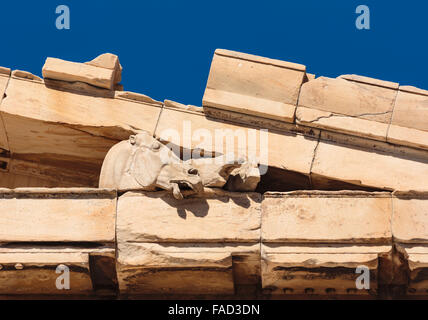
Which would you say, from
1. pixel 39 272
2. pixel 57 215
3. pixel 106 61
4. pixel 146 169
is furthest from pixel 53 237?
pixel 106 61

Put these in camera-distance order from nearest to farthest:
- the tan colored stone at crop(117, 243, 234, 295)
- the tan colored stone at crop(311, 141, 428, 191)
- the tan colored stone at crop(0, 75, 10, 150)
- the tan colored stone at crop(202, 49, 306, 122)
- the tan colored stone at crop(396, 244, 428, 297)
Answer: the tan colored stone at crop(396, 244, 428, 297), the tan colored stone at crop(117, 243, 234, 295), the tan colored stone at crop(311, 141, 428, 191), the tan colored stone at crop(202, 49, 306, 122), the tan colored stone at crop(0, 75, 10, 150)

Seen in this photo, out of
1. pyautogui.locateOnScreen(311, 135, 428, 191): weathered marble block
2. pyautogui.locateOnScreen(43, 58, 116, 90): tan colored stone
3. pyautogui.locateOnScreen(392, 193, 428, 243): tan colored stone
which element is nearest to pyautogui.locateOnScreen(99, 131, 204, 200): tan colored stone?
pyautogui.locateOnScreen(43, 58, 116, 90): tan colored stone

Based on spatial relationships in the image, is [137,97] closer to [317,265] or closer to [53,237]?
[53,237]

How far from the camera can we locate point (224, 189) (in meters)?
10.1

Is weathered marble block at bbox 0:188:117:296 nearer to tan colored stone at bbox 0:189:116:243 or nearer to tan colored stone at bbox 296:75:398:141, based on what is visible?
tan colored stone at bbox 0:189:116:243

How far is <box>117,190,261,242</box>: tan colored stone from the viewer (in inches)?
386

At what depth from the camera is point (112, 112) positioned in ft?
35.2

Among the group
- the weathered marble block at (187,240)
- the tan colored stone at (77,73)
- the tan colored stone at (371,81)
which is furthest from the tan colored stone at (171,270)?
the tan colored stone at (371,81)

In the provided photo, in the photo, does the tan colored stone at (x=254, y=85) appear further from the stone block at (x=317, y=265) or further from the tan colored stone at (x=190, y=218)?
the stone block at (x=317, y=265)

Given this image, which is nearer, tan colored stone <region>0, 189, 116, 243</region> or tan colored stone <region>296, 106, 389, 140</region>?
tan colored stone <region>0, 189, 116, 243</region>

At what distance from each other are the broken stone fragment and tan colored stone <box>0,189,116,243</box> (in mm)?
1305

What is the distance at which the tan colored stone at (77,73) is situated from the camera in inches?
423

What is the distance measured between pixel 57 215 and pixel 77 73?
1.59 m

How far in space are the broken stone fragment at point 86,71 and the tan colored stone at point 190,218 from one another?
1363 millimetres
